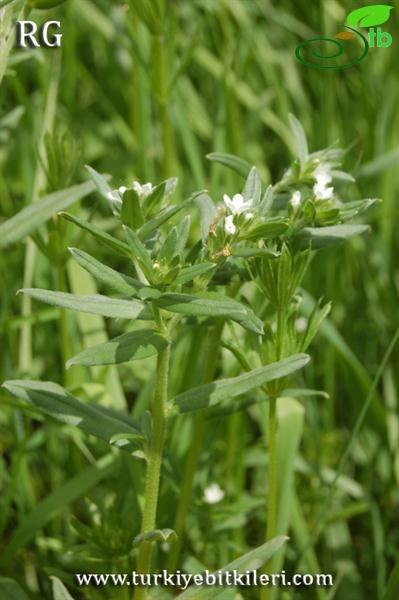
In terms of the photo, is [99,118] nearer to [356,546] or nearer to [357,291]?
[357,291]

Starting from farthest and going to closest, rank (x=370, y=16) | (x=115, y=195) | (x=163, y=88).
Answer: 1. (x=370, y=16)
2. (x=163, y=88)
3. (x=115, y=195)

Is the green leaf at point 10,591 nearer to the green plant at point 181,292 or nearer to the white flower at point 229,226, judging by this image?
the green plant at point 181,292

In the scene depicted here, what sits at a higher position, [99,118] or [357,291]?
[99,118]

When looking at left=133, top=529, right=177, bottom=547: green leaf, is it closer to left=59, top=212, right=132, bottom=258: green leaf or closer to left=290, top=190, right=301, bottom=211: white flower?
left=59, top=212, right=132, bottom=258: green leaf

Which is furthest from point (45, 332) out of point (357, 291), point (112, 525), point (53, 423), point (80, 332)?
point (357, 291)

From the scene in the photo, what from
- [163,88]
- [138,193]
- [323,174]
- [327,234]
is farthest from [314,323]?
[163,88]

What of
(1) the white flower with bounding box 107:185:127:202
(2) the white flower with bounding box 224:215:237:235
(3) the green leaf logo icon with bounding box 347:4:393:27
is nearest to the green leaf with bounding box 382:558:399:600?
(2) the white flower with bounding box 224:215:237:235

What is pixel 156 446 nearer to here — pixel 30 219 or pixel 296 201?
pixel 296 201
